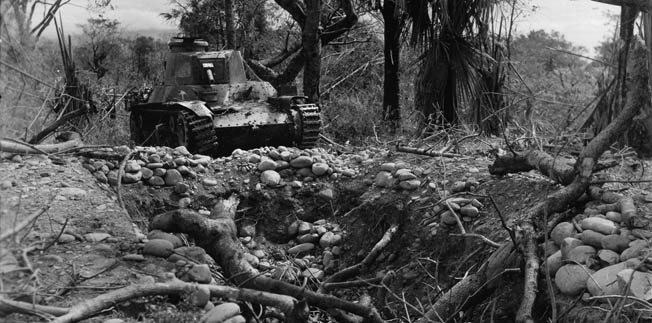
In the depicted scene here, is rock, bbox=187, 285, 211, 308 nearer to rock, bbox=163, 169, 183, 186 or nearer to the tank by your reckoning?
rock, bbox=163, 169, 183, 186

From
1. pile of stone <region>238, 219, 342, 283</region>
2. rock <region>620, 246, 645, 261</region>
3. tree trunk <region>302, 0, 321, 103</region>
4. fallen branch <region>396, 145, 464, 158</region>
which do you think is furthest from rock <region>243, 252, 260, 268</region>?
tree trunk <region>302, 0, 321, 103</region>

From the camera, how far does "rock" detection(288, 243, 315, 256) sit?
5.88m

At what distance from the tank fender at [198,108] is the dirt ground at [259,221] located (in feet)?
6.77

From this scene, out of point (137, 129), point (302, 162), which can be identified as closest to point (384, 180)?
point (302, 162)

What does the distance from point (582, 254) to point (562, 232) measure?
1.05 feet

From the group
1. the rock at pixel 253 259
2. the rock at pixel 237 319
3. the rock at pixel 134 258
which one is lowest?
the rock at pixel 253 259

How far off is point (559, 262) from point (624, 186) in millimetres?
1276

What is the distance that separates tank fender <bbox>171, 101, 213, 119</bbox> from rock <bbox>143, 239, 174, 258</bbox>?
421 cm

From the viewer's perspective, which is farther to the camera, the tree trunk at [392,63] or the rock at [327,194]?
the tree trunk at [392,63]

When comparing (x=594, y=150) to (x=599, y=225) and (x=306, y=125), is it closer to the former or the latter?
(x=599, y=225)

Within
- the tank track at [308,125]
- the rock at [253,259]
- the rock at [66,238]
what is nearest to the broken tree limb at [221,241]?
the rock at [66,238]

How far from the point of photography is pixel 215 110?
8.86 meters

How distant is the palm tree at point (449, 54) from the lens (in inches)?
372

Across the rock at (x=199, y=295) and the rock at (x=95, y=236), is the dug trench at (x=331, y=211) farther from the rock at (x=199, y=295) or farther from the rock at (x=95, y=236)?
the rock at (x=199, y=295)
